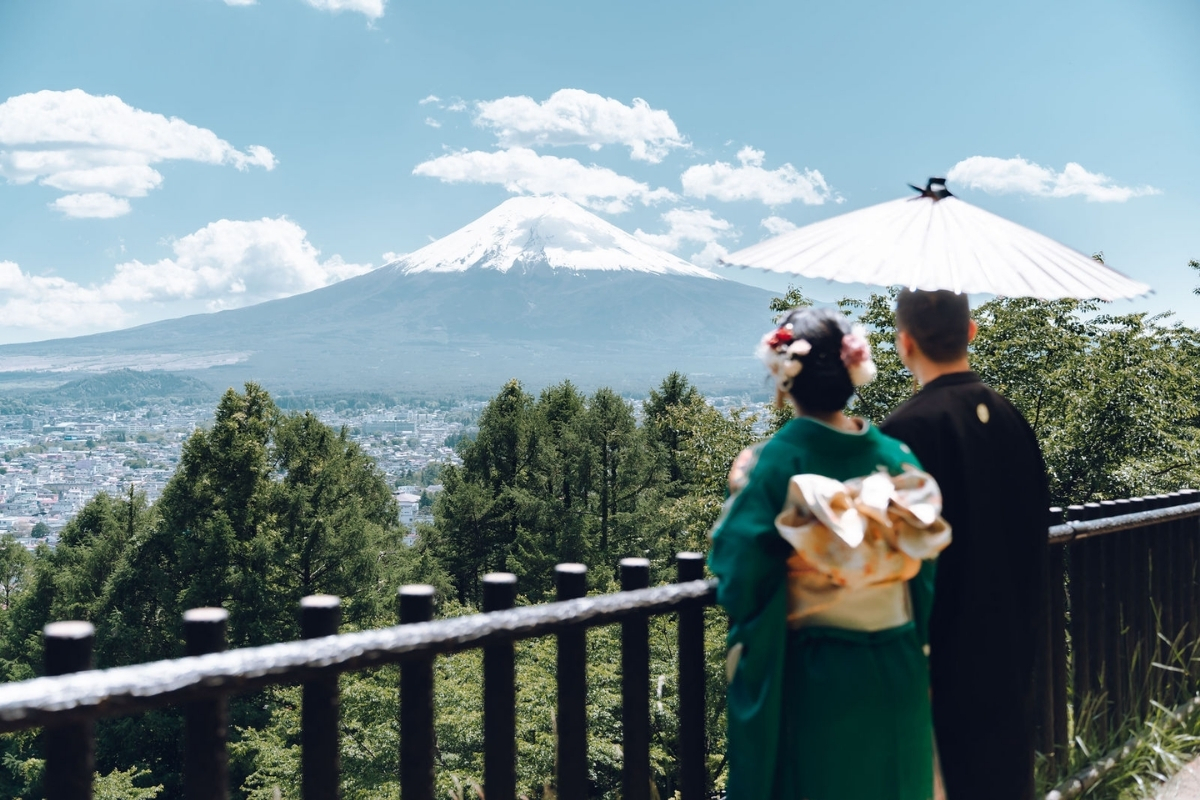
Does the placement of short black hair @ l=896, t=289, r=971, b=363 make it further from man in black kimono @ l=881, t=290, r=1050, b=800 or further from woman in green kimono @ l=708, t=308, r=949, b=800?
woman in green kimono @ l=708, t=308, r=949, b=800

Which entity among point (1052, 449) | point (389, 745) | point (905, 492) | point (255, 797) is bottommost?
point (255, 797)

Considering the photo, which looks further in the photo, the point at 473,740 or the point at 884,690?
the point at 473,740

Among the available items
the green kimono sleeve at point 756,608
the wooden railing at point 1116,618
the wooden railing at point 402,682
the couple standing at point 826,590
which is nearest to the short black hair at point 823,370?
the couple standing at point 826,590

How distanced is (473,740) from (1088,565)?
2020 centimetres

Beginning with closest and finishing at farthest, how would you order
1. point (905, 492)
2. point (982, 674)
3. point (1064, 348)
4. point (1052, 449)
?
point (905, 492) < point (982, 674) < point (1052, 449) < point (1064, 348)

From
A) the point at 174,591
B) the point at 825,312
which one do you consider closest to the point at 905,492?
the point at 825,312

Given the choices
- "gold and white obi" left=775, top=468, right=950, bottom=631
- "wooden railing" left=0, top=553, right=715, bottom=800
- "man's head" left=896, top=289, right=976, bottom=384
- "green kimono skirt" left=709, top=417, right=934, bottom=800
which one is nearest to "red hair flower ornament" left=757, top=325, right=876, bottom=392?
"green kimono skirt" left=709, top=417, right=934, bottom=800

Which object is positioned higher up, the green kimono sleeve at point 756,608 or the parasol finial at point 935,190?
the parasol finial at point 935,190

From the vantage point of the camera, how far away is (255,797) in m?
24.0

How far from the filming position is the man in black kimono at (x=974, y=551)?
95.3 inches

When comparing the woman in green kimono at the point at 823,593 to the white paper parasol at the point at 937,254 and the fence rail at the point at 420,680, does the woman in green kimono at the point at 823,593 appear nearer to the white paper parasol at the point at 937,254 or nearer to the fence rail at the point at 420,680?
the fence rail at the point at 420,680

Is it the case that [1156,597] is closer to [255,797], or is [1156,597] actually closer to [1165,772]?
[1165,772]

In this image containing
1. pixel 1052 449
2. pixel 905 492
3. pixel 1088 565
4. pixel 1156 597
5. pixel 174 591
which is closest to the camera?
pixel 905 492

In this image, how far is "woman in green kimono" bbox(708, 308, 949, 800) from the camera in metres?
1.98
